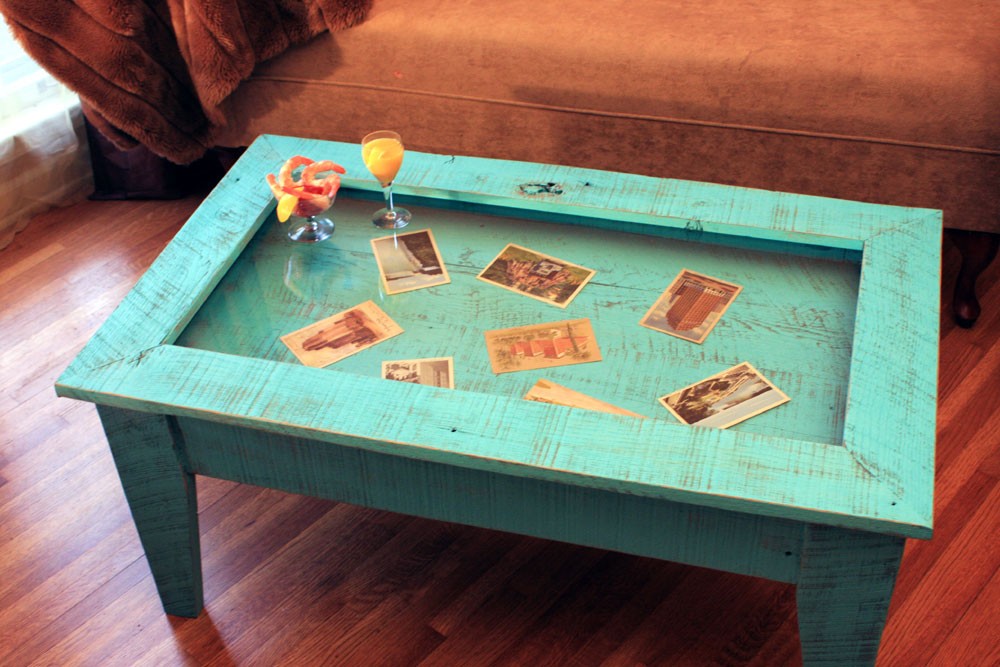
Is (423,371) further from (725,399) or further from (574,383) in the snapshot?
(725,399)

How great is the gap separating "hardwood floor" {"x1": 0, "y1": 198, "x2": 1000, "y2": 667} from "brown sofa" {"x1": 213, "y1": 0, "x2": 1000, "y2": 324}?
500mm

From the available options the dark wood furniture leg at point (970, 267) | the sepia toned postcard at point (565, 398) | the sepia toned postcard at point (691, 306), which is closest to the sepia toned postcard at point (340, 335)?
the sepia toned postcard at point (565, 398)

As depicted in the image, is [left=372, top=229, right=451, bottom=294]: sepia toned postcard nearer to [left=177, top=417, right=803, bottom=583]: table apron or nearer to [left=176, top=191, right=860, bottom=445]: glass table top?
[left=176, top=191, right=860, bottom=445]: glass table top

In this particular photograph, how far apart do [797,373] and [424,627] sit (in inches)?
26.8

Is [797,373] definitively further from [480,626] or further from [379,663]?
[379,663]

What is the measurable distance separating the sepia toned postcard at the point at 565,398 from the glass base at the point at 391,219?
46 cm

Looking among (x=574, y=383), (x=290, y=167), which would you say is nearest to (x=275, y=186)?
(x=290, y=167)

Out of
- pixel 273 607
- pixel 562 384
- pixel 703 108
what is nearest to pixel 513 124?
pixel 703 108

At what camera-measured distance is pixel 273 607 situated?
64.1 inches

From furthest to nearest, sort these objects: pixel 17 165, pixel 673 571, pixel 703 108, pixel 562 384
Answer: pixel 17 165, pixel 703 108, pixel 673 571, pixel 562 384

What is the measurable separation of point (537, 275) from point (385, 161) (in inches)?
12.2

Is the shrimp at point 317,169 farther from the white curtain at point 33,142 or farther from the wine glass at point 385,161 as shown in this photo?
the white curtain at point 33,142

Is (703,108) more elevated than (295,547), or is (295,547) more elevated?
(703,108)

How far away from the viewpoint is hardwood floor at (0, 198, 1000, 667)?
156 cm
